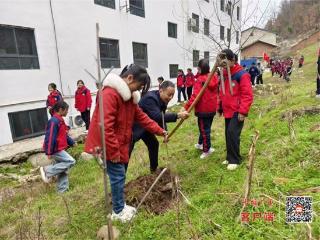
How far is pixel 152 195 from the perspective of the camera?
11.2 ft

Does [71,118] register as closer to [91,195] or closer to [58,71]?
[58,71]

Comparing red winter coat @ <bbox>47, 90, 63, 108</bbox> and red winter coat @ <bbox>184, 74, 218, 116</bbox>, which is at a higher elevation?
red winter coat @ <bbox>184, 74, 218, 116</bbox>

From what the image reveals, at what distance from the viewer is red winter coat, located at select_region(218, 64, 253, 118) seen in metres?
3.61

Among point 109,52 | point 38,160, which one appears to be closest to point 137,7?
point 109,52

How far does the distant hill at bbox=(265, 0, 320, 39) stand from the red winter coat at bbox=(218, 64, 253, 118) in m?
58.1

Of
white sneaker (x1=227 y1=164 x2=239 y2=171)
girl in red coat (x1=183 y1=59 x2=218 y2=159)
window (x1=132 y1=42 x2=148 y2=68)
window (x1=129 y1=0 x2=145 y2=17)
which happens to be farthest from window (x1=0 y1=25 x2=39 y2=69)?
white sneaker (x1=227 y1=164 x2=239 y2=171)

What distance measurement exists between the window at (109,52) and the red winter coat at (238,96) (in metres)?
8.78

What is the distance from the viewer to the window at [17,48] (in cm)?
795

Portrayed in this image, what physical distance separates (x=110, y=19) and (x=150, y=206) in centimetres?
1030

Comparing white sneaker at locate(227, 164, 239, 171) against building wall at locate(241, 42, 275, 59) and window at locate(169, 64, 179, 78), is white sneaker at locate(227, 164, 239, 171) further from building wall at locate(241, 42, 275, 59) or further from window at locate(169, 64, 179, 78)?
building wall at locate(241, 42, 275, 59)

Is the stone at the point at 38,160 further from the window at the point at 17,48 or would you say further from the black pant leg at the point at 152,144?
the black pant leg at the point at 152,144

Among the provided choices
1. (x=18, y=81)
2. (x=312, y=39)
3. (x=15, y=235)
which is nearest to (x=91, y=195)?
(x=15, y=235)

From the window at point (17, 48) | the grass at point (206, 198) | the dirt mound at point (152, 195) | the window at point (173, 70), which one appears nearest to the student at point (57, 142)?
the grass at point (206, 198)

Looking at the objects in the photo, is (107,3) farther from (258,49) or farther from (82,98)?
(258,49)
